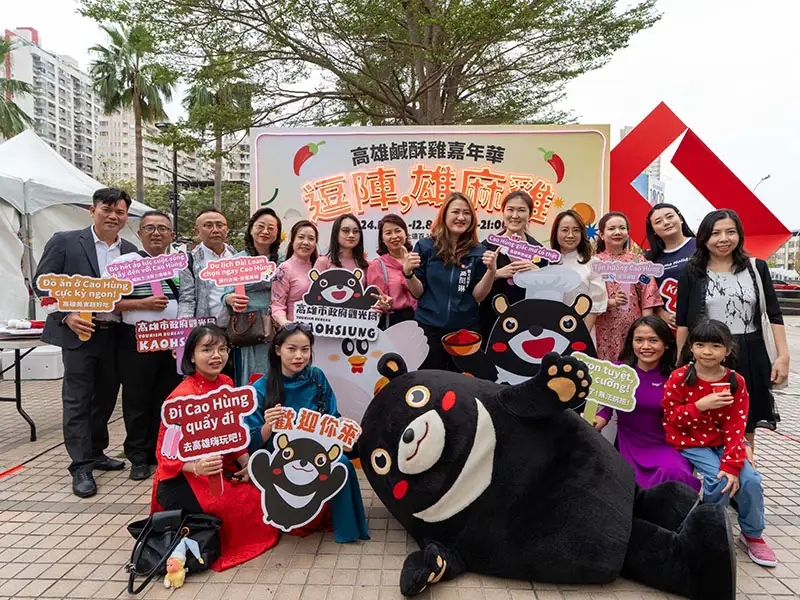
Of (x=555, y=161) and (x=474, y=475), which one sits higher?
(x=555, y=161)

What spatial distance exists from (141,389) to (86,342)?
53 centimetres

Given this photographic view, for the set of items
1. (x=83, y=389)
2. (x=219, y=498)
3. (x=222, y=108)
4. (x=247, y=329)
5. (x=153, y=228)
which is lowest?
(x=219, y=498)

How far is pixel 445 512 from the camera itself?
2543mm

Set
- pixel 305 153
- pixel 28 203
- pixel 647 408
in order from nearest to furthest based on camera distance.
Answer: pixel 647 408, pixel 305 153, pixel 28 203

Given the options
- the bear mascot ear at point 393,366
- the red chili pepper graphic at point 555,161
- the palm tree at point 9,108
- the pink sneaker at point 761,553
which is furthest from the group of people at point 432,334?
the palm tree at point 9,108

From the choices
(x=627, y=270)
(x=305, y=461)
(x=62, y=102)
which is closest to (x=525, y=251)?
(x=627, y=270)

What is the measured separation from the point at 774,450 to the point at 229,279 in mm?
5234

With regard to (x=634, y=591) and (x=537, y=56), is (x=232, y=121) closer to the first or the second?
(x=537, y=56)

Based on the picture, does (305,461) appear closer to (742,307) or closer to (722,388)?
(722,388)

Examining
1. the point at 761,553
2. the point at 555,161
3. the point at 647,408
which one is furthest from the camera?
the point at 555,161

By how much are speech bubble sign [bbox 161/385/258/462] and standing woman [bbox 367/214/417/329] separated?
1.49 metres

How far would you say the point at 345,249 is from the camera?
407 centimetres

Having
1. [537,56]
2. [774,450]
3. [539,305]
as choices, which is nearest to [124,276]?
[539,305]

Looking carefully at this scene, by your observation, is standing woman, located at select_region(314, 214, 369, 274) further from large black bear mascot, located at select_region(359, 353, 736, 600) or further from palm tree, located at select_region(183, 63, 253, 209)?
palm tree, located at select_region(183, 63, 253, 209)
